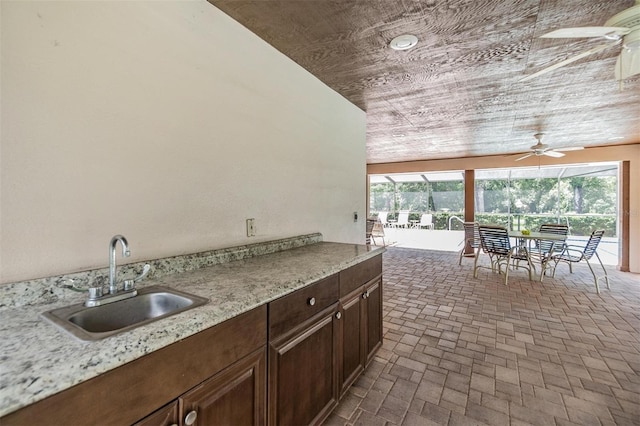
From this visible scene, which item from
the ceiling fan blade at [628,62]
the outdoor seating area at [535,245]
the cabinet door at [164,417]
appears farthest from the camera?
the outdoor seating area at [535,245]

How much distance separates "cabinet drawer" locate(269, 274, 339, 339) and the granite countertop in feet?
0.16

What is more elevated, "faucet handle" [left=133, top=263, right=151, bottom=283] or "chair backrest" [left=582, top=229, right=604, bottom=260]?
"faucet handle" [left=133, top=263, right=151, bottom=283]

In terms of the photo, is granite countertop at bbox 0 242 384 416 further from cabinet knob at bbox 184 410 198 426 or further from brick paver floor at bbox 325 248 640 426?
brick paver floor at bbox 325 248 640 426

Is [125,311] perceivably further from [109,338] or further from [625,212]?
[625,212]

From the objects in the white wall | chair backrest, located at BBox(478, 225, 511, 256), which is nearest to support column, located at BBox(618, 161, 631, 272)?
chair backrest, located at BBox(478, 225, 511, 256)

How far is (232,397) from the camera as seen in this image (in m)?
1.00

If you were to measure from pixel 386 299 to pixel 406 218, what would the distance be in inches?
244

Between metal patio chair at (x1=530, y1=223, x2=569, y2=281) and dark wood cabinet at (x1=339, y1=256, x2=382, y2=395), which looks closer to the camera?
dark wood cabinet at (x1=339, y1=256, x2=382, y2=395)

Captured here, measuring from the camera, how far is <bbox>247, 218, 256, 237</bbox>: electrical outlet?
1854mm

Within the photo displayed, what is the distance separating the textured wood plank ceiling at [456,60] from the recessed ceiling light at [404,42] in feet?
0.15

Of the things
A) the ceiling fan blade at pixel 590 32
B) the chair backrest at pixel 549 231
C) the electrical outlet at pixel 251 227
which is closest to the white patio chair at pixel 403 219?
the chair backrest at pixel 549 231

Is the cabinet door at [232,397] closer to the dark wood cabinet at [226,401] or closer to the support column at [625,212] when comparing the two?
the dark wood cabinet at [226,401]

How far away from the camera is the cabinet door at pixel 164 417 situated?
0.75 meters

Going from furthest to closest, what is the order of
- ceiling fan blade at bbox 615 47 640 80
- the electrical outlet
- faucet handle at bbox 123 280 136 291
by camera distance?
the electrical outlet, ceiling fan blade at bbox 615 47 640 80, faucet handle at bbox 123 280 136 291
